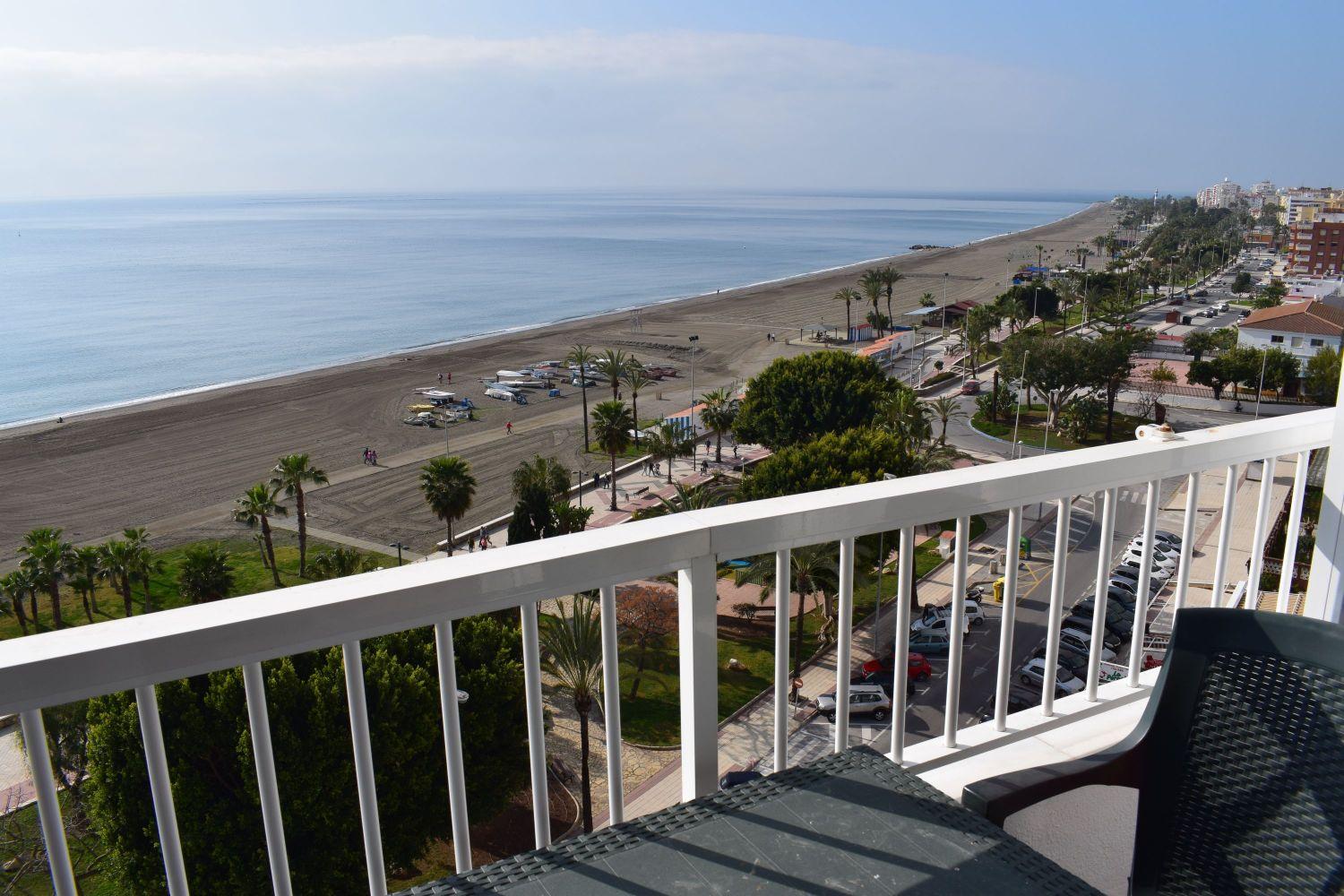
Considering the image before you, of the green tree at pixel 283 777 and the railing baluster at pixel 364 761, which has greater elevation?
the railing baluster at pixel 364 761

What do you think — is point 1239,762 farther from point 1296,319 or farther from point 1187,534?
point 1296,319

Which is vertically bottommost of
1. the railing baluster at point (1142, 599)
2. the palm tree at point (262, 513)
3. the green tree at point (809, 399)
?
the palm tree at point (262, 513)

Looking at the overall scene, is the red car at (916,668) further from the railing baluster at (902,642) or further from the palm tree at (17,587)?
the palm tree at (17,587)

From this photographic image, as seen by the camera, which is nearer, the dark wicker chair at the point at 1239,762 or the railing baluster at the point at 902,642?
the dark wicker chair at the point at 1239,762

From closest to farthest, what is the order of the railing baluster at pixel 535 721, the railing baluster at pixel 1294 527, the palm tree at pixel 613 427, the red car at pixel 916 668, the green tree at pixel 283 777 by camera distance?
the railing baluster at pixel 535 721 → the railing baluster at pixel 1294 527 → the green tree at pixel 283 777 → the red car at pixel 916 668 → the palm tree at pixel 613 427

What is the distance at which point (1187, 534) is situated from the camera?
2.07 meters

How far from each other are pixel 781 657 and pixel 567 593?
45 centimetres

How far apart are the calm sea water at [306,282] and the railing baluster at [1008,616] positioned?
42755 mm

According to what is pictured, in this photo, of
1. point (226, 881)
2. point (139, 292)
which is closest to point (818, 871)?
point (226, 881)

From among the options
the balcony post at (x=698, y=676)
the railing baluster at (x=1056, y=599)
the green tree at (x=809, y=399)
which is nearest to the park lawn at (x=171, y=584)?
the green tree at (x=809, y=399)

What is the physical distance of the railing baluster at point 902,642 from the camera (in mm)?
1639

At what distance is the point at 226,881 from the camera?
28.3 feet

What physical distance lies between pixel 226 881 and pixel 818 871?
9.47 metres

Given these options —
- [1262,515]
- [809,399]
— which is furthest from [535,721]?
[809,399]
